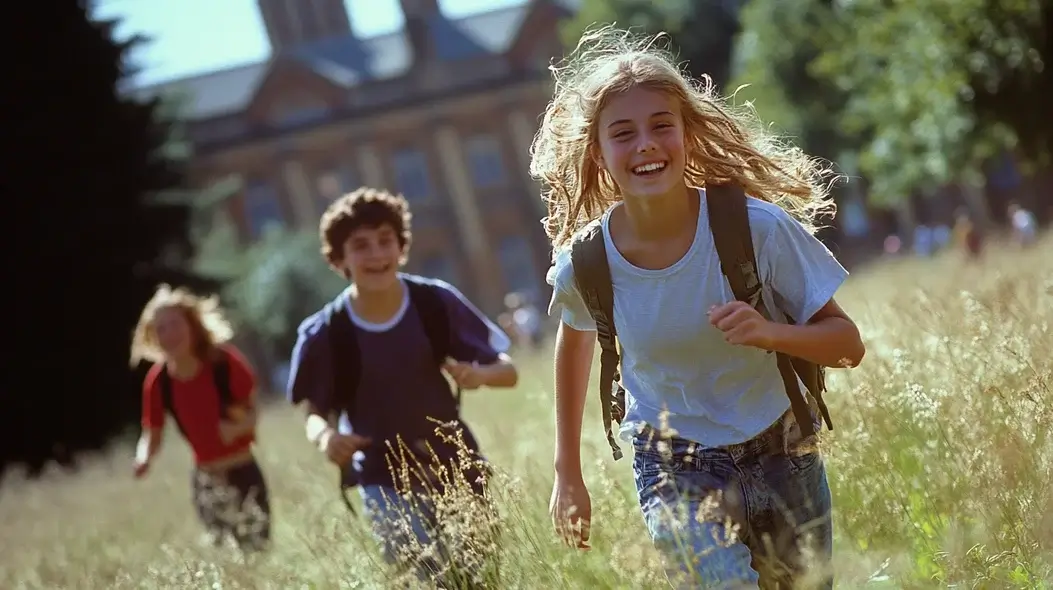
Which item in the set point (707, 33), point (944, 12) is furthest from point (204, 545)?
point (707, 33)

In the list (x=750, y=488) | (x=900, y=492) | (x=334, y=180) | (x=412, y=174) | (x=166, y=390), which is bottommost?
(x=900, y=492)

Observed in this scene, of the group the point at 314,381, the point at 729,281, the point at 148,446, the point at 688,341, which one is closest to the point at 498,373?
the point at 314,381

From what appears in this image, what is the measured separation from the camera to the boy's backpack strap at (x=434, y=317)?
4.72 metres

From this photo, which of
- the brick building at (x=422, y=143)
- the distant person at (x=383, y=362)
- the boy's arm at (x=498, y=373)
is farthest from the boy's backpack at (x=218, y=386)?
the brick building at (x=422, y=143)

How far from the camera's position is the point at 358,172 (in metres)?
45.1

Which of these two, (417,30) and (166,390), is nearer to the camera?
(166,390)

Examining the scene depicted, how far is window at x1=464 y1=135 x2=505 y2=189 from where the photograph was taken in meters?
44.4

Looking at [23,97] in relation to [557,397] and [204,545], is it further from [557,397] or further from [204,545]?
[557,397]

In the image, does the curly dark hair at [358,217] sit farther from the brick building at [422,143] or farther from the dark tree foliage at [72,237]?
the brick building at [422,143]

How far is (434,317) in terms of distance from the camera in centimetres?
475

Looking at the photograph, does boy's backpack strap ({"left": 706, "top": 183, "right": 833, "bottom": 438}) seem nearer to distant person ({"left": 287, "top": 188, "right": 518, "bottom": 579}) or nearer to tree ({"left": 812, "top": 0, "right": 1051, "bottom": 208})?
distant person ({"left": 287, "top": 188, "right": 518, "bottom": 579})

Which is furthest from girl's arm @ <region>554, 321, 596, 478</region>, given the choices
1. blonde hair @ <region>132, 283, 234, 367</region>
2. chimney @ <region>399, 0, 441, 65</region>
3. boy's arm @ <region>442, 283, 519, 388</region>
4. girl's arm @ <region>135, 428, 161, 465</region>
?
chimney @ <region>399, 0, 441, 65</region>

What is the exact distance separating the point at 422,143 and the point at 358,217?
133 ft

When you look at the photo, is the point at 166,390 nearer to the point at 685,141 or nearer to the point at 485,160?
the point at 685,141
